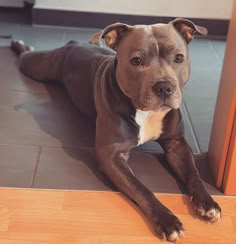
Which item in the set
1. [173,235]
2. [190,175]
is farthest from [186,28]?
[173,235]

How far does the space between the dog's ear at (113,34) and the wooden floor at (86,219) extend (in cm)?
65

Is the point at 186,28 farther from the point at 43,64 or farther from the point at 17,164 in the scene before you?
the point at 43,64

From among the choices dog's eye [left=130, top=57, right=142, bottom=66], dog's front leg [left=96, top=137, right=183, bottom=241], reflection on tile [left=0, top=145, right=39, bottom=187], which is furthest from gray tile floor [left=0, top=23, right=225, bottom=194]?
dog's eye [left=130, top=57, right=142, bottom=66]

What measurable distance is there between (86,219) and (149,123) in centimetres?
52

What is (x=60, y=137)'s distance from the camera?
2424 millimetres

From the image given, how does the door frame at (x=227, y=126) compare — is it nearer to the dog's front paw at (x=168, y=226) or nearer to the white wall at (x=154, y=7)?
the dog's front paw at (x=168, y=226)

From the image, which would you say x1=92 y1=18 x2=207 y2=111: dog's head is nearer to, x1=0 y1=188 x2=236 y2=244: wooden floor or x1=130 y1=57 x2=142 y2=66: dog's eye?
x1=130 y1=57 x2=142 y2=66: dog's eye

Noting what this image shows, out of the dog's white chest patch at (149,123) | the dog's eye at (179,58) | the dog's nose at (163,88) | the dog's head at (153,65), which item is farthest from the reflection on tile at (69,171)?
the dog's eye at (179,58)

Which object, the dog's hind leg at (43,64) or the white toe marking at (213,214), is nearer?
the white toe marking at (213,214)

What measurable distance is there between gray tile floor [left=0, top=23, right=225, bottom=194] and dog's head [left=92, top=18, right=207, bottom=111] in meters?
0.39

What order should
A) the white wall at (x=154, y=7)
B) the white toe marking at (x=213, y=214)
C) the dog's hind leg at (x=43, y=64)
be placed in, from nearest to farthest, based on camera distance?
1. the white toe marking at (x=213, y=214)
2. the dog's hind leg at (x=43, y=64)
3. the white wall at (x=154, y=7)

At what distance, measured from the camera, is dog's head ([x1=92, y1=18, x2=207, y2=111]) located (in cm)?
187

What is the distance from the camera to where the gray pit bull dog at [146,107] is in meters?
1.87

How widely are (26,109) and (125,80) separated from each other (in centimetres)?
89
